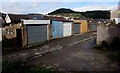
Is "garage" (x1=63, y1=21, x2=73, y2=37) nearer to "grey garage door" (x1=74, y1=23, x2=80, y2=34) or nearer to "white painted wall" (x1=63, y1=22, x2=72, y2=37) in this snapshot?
"white painted wall" (x1=63, y1=22, x2=72, y2=37)

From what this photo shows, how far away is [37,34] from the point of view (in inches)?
639

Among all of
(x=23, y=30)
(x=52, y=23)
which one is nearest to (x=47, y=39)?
(x=52, y=23)

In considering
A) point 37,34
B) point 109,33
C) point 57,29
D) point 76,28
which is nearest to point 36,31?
point 37,34

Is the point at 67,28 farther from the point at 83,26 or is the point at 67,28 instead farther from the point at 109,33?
the point at 109,33

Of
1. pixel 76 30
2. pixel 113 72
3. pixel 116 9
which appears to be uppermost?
pixel 116 9

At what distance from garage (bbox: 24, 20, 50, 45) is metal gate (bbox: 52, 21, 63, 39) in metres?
1.45

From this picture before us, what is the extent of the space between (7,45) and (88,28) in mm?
21676

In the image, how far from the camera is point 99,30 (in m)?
14.0

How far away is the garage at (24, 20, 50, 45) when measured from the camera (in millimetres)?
15172

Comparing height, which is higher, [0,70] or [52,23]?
[52,23]

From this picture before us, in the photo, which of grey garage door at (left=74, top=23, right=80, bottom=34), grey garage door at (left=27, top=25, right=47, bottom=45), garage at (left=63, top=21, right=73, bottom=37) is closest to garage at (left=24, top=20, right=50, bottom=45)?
grey garage door at (left=27, top=25, right=47, bottom=45)

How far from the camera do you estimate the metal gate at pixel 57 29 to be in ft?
62.6

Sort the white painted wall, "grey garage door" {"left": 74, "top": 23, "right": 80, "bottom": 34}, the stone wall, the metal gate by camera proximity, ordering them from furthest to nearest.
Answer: "grey garage door" {"left": 74, "top": 23, "right": 80, "bottom": 34} → the white painted wall → the metal gate → the stone wall

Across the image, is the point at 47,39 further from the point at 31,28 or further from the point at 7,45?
the point at 7,45
